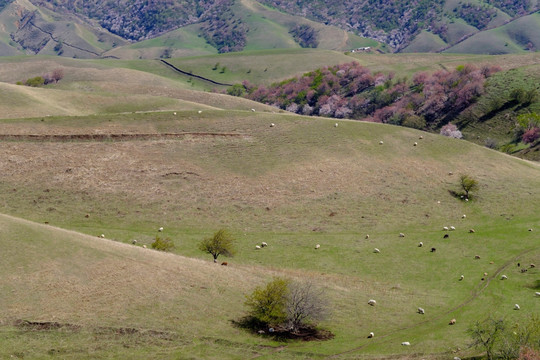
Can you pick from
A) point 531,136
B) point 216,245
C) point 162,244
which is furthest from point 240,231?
point 531,136

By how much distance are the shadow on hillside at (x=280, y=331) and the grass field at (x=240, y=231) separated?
1050 millimetres

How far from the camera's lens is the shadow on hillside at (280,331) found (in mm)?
42281

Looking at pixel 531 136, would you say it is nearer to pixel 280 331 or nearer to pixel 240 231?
pixel 240 231

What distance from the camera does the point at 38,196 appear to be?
76188 mm

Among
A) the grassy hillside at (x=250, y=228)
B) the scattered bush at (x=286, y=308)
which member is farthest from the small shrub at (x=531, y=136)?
the scattered bush at (x=286, y=308)

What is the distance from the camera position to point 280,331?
43.3 metres

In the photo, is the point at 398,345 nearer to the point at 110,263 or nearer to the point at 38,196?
the point at 110,263

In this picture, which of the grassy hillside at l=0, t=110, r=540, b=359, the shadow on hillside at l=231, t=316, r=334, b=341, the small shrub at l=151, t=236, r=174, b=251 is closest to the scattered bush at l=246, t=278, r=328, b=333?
the shadow on hillside at l=231, t=316, r=334, b=341

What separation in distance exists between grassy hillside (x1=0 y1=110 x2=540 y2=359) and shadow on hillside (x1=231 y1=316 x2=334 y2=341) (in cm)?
108

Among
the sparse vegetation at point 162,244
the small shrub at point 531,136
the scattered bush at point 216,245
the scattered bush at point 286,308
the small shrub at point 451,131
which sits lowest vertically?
the small shrub at point 451,131

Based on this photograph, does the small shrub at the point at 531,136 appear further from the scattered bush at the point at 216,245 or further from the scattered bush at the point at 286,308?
the scattered bush at the point at 286,308

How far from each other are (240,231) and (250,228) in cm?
157

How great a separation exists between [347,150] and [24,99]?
3037 inches

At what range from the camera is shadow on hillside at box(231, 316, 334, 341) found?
4228 cm
